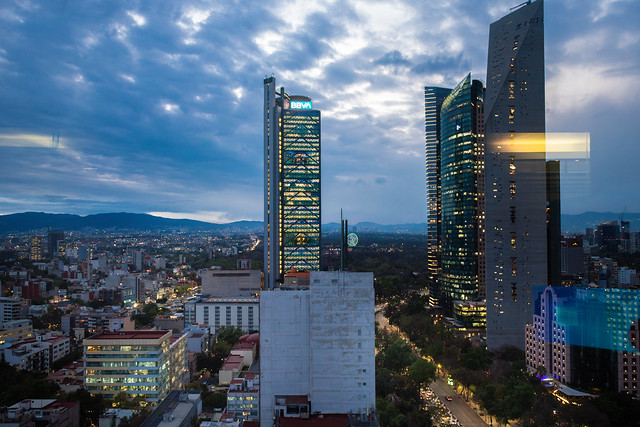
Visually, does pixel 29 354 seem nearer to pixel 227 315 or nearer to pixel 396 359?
pixel 227 315

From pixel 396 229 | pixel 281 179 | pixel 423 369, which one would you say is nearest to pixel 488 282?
pixel 423 369

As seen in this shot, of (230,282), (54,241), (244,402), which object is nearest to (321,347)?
(244,402)

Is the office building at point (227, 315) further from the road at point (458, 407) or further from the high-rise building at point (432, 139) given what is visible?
the high-rise building at point (432, 139)

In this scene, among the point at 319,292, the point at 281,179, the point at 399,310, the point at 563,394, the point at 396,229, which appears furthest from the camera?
the point at 396,229

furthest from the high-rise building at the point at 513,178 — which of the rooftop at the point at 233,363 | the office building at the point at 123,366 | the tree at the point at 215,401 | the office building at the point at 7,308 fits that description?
the office building at the point at 7,308

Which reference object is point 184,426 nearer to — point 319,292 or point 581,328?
point 319,292

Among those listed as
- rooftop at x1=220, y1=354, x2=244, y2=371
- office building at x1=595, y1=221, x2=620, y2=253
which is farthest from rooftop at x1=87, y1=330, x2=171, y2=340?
office building at x1=595, y1=221, x2=620, y2=253
